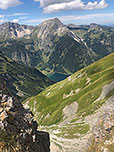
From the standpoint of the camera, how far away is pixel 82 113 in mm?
81750

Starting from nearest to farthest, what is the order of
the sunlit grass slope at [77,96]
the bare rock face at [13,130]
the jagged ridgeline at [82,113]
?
the bare rock face at [13,130]
the jagged ridgeline at [82,113]
the sunlit grass slope at [77,96]

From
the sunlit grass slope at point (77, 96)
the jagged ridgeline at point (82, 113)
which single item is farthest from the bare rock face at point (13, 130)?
the sunlit grass slope at point (77, 96)

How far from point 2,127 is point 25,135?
3.59 meters

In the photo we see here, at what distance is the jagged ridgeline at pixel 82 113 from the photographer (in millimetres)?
18734

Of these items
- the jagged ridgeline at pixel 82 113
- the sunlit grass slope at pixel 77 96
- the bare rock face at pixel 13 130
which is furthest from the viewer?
the sunlit grass slope at pixel 77 96

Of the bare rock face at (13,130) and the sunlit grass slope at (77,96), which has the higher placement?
the bare rock face at (13,130)

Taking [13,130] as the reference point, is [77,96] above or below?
below

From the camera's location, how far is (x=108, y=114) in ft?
62.5

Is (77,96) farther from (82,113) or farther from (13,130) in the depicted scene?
(13,130)

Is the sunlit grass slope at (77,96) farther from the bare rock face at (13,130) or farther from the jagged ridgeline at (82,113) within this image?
the bare rock face at (13,130)

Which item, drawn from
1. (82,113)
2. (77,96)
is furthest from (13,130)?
(77,96)

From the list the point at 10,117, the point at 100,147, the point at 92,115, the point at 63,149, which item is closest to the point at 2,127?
the point at 10,117

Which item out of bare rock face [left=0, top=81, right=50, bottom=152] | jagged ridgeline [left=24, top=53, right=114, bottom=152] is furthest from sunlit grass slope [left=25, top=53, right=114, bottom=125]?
bare rock face [left=0, top=81, right=50, bottom=152]

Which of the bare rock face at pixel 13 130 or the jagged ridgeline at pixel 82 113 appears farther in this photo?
the jagged ridgeline at pixel 82 113
